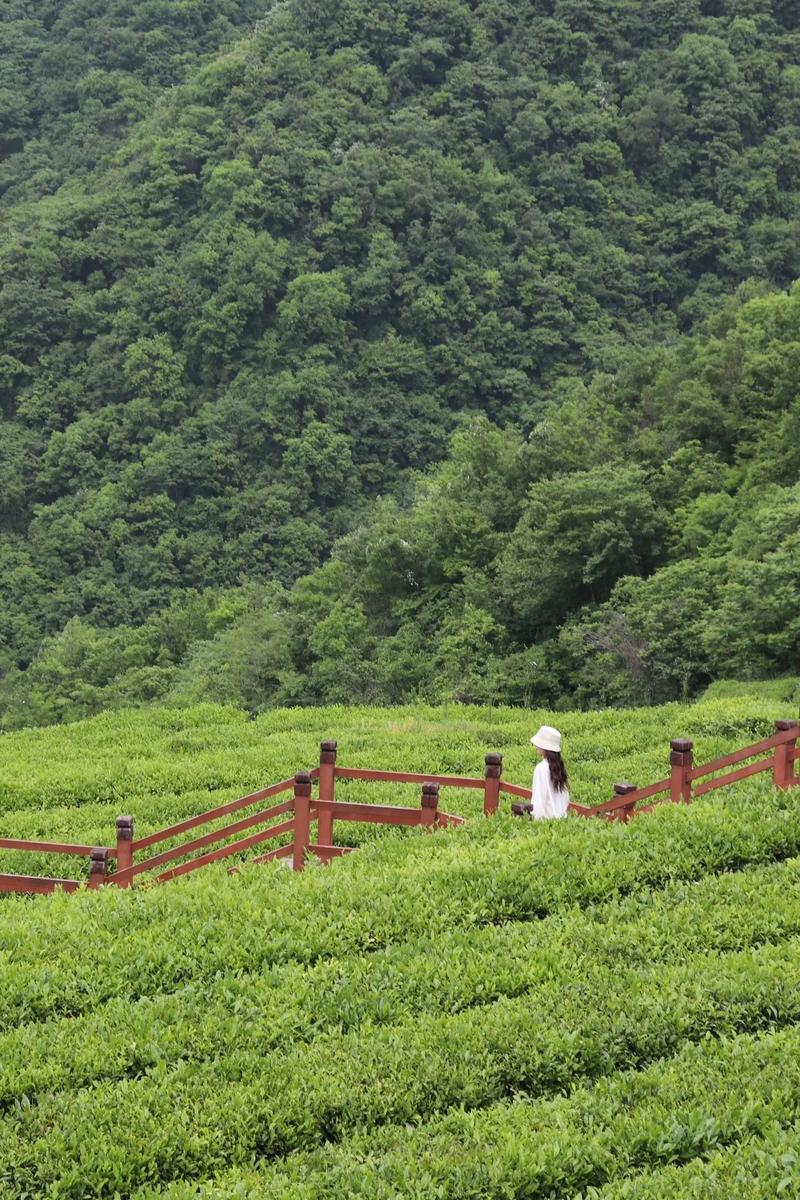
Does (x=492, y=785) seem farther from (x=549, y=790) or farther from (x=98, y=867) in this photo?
(x=98, y=867)

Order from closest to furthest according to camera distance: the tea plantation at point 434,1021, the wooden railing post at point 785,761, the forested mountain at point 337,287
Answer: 1. the tea plantation at point 434,1021
2. the wooden railing post at point 785,761
3. the forested mountain at point 337,287

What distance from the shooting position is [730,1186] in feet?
14.6

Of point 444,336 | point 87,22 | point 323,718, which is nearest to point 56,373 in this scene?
point 444,336

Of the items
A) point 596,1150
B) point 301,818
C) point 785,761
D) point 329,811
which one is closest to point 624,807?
point 785,761

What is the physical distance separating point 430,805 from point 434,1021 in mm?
2963

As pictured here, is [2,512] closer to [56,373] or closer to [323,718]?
[56,373]

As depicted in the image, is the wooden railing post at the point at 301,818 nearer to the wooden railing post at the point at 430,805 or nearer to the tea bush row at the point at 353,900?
the tea bush row at the point at 353,900

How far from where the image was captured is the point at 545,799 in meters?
8.52

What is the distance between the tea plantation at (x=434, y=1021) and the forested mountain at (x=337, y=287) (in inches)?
774

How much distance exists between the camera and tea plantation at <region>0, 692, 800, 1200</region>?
4848 mm

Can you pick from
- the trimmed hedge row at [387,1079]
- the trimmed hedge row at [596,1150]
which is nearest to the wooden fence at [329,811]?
the trimmed hedge row at [387,1079]

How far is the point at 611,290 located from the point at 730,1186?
5200 centimetres

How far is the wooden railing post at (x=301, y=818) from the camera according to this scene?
8164mm

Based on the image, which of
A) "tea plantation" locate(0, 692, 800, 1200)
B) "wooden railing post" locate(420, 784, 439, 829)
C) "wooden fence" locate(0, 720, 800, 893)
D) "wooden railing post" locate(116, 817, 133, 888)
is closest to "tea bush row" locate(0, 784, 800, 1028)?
"tea plantation" locate(0, 692, 800, 1200)
